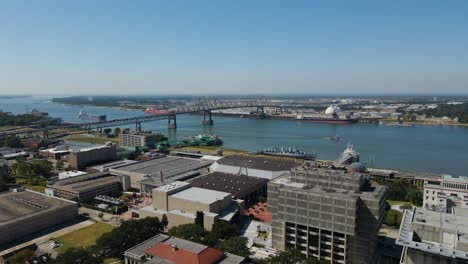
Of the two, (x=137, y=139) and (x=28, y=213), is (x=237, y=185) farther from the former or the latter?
(x=137, y=139)

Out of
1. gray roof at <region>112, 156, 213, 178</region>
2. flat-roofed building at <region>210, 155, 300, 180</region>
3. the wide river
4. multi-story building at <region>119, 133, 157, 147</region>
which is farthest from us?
multi-story building at <region>119, 133, 157, 147</region>

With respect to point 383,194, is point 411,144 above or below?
below

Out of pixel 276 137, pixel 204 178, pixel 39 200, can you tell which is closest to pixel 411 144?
pixel 276 137

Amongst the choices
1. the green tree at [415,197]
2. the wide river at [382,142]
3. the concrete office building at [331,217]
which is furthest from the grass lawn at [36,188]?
the green tree at [415,197]

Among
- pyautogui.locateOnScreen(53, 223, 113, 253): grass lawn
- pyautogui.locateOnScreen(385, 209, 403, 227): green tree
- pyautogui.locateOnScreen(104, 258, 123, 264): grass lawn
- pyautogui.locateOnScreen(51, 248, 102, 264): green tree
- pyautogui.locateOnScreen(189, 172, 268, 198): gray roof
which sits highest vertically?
pyautogui.locateOnScreen(51, 248, 102, 264): green tree

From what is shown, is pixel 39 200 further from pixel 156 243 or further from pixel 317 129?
pixel 317 129

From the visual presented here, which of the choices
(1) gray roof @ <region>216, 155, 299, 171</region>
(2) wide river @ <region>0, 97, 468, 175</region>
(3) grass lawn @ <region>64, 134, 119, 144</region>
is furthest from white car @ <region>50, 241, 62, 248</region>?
(3) grass lawn @ <region>64, 134, 119, 144</region>

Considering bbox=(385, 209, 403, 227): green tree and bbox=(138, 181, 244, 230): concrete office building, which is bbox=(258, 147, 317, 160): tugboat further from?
bbox=(138, 181, 244, 230): concrete office building
